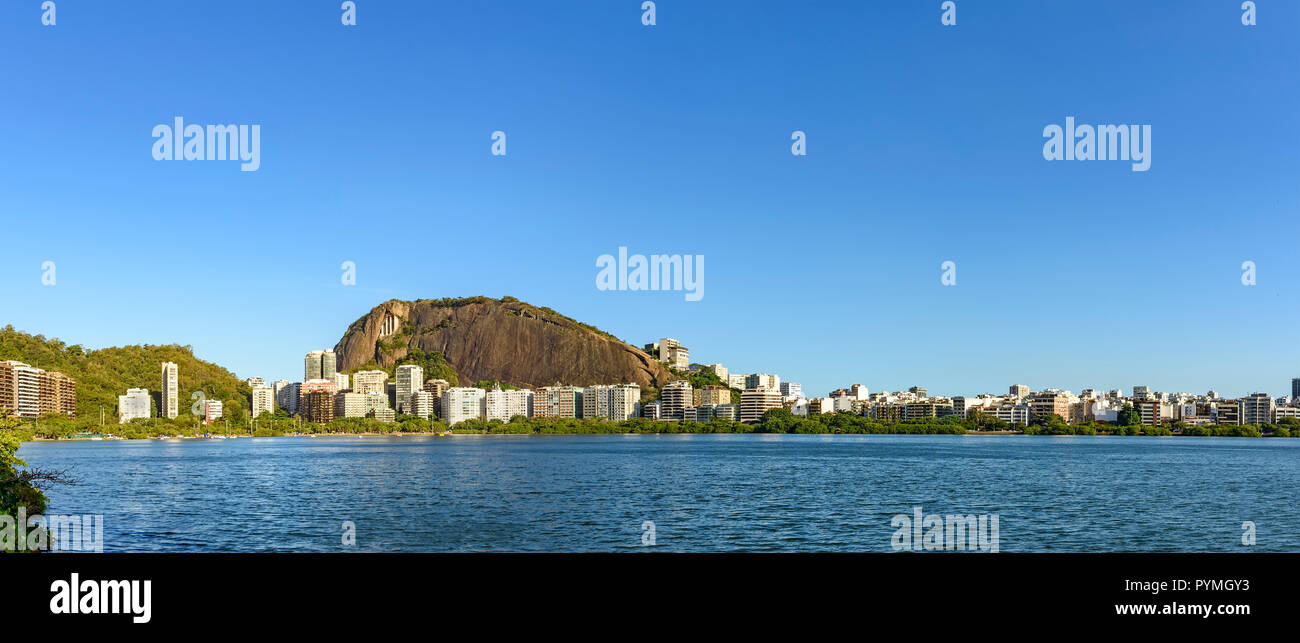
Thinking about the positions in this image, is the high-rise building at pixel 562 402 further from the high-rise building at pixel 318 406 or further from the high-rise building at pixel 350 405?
the high-rise building at pixel 318 406

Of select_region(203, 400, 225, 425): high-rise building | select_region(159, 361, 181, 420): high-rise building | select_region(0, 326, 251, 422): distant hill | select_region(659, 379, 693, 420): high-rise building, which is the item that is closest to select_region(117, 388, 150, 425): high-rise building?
select_region(0, 326, 251, 422): distant hill

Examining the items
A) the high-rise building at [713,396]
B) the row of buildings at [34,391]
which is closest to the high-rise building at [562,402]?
the high-rise building at [713,396]

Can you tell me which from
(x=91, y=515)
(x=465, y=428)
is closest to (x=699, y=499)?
(x=91, y=515)

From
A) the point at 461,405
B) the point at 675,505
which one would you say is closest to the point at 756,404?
the point at 461,405

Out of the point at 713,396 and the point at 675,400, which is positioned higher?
the point at 713,396

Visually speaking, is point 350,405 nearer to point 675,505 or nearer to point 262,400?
point 262,400
